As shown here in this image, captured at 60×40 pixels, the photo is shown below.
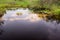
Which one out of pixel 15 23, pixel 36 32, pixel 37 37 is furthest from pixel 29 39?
pixel 15 23

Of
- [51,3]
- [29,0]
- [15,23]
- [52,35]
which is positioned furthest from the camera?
[29,0]

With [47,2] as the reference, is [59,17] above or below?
below

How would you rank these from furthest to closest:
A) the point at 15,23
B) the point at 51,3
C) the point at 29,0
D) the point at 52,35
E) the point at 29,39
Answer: the point at 29,0
the point at 51,3
the point at 15,23
the point at 52,35
the point at 29,39

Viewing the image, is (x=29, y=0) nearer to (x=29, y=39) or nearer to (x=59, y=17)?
(x=59, y=17)

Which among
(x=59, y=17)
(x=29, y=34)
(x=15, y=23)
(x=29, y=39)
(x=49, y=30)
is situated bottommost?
(x=29, y=39)

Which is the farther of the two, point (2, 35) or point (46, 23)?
point (46, 23)

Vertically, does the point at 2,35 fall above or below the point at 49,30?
below

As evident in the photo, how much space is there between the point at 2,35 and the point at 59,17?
12.5 meters

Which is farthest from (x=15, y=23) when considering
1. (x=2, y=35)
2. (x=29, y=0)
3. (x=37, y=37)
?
(x=29, y=0)

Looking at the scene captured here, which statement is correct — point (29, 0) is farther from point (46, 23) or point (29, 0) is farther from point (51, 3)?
point (46, 23)

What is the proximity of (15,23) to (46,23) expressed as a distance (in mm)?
5134

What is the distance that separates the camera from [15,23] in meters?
22.2

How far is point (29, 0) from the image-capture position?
4503 cm

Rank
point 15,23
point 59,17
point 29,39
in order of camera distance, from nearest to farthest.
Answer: point 29,39
point 15,23
point 59,17
